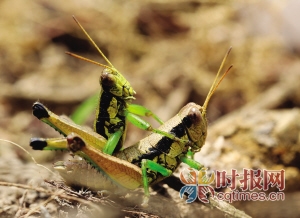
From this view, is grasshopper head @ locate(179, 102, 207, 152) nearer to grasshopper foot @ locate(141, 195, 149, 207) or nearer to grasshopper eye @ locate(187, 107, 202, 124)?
grasshopper eye @ locate(187, 107, 202, 124)

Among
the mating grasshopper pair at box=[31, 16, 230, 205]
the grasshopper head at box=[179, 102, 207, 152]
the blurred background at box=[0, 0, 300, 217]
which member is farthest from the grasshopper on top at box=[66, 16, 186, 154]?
the blurred background at box=[0, 0, 300, 217]

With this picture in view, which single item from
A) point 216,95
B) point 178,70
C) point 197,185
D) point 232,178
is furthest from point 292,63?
point 197,185

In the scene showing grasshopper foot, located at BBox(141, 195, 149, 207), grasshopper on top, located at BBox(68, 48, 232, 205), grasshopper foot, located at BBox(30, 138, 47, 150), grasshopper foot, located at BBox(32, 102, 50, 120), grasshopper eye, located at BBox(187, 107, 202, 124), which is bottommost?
grasshopper foot, located at BBox(141, 195, 149, 207)

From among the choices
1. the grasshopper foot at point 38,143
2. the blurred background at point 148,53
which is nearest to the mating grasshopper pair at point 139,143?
the grasshopper foot at point 38,143

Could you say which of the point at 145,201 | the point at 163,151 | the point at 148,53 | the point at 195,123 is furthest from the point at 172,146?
the point at 148,53

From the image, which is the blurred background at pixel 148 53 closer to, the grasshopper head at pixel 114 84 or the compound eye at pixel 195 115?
the grasshopper head at pixel 114 84

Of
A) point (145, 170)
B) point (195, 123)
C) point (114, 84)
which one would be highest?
point (114, 84)

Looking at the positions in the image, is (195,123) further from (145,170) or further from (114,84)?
(114,84)

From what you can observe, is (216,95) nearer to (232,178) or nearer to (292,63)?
(292,63)
